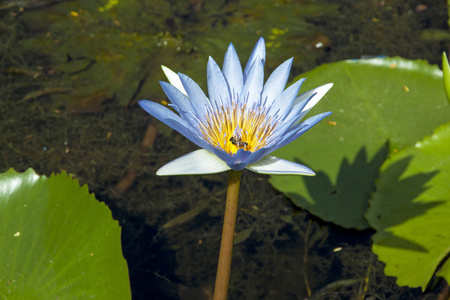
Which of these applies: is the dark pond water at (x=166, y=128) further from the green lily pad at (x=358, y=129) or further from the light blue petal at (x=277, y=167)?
the light blue petal at (x=277, y=167)

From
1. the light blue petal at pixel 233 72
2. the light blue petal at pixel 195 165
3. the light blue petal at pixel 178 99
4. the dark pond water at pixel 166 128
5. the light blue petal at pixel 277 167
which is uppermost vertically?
the light blue petal at pixel 233 72

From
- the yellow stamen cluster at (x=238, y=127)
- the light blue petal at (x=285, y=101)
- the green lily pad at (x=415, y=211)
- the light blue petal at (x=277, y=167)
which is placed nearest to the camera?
the light blue petal at (x=277, y=167)

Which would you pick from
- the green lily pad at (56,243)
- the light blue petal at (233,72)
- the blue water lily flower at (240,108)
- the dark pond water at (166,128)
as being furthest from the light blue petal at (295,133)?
the dark pond water at (166,128)

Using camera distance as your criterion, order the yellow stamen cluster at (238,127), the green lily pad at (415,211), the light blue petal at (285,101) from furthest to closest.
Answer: the green lily pad at (415,211) → the yellow stamen cluster at (238,127) → the light blue petal at (285,101)

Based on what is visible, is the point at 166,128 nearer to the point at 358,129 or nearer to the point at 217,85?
the point at 358,129

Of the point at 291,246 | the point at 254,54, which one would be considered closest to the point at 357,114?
the point at 291,246

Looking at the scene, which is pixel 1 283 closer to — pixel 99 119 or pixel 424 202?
pixel 99 119
